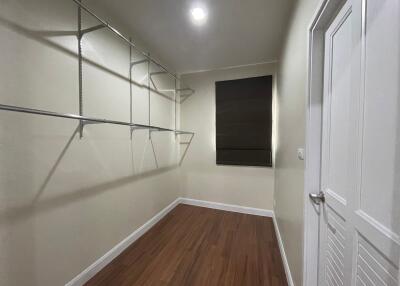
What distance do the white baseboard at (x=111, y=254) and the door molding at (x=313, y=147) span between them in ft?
5.67

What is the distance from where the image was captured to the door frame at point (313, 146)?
1050mm

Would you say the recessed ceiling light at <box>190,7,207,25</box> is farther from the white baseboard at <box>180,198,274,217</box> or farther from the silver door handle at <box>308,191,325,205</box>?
the white baseboard at <box>180,198,274,217</box>

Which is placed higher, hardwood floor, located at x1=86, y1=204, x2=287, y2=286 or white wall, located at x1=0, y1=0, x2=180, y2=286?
white wall, located at x1=0, y1=0, x2=180, y2=286

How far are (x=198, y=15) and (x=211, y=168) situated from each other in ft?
7.42

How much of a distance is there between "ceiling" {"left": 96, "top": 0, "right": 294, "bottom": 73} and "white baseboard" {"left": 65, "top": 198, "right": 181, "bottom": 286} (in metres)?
2.39

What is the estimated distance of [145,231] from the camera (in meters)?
2.24

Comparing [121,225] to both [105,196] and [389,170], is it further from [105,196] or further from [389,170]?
[389,170]

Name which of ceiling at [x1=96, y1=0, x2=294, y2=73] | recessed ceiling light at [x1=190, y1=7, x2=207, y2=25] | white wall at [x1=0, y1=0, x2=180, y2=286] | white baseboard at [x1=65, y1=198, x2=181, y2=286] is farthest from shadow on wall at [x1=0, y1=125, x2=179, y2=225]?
recessed ceiling light at [x1=190, y1=7, x2=207, y2=25]

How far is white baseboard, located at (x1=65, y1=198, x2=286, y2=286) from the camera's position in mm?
1466

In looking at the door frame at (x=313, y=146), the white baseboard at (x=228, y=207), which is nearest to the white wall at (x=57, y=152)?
the white baseboard at (x=228, y=207)

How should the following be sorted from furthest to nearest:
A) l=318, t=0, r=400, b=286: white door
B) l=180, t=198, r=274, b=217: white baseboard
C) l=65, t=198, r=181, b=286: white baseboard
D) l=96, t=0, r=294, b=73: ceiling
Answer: l=180, t=198, r=274, b=217: white baseboard → l=96, t=0, r=294, b=73: ceiling → l=65, t=198, r=181, b=286: white baseboard → l=318, t=0, r=400, b=286: white door

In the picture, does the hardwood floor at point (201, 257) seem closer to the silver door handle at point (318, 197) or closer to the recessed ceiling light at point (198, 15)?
the silver door handle at point (318, 197)

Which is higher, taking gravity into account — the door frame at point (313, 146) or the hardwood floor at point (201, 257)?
the door frame at point (313, 146)

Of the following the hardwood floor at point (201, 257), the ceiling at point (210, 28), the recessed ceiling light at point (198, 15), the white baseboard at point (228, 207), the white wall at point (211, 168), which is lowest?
the hardwood floor at point (201, 257)
